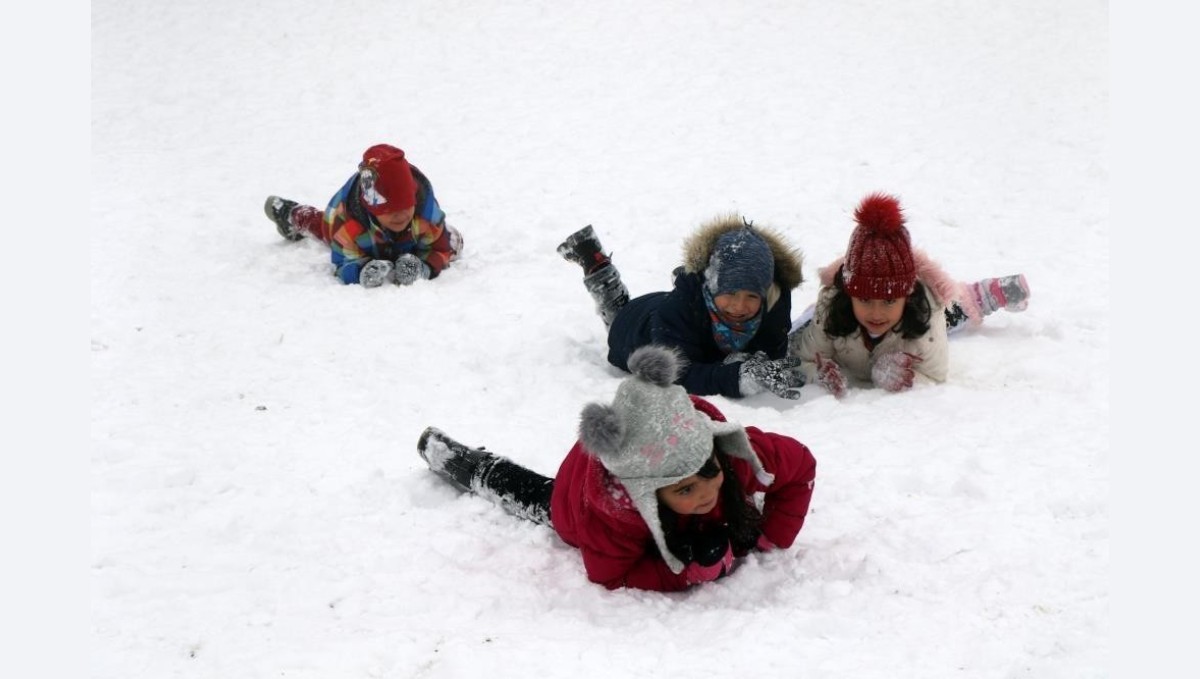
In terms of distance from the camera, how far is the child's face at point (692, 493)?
313 centimetres

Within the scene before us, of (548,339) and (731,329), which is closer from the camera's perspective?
(731,329)

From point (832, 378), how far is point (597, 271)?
1317 mm

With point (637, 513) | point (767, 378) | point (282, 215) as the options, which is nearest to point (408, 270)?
point (282, 215)

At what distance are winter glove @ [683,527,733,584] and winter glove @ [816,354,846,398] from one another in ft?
5.03

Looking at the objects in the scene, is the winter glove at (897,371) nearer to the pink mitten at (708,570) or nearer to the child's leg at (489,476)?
the pink mitten at (708,570)

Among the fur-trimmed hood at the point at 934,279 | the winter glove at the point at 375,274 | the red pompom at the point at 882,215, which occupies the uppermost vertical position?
the red pompom at the point at 882,215

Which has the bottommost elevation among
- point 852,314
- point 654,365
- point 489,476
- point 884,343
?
point 489,476

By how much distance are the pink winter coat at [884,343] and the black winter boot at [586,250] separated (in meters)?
1.08

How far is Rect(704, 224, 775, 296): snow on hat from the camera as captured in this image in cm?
457

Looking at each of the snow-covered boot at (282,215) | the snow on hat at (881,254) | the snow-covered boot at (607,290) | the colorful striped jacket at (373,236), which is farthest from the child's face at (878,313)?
the snow-covered boot at (282,215)

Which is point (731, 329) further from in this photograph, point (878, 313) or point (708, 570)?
point (708, 570)

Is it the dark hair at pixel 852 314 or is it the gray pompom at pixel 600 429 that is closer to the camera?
the gray pompom at pixel 600 429

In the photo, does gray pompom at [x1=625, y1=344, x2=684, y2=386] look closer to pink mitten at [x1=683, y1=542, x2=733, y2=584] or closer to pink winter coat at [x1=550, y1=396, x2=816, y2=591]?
pink winter coat at [x1=550, y1=396, x2=816, y2=591]

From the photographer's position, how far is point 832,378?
4758 millimetres
